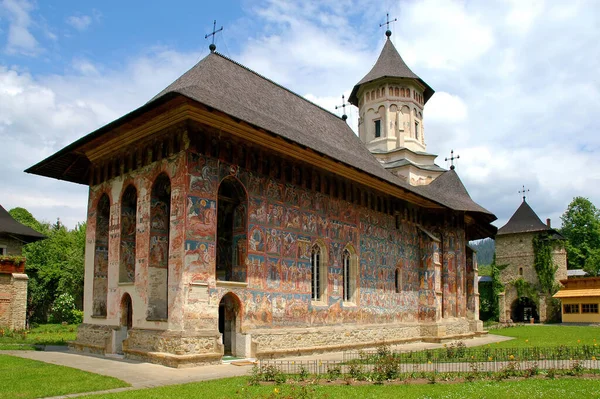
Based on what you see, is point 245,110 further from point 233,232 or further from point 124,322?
point 124,322

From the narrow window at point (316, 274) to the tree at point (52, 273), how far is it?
2145cm

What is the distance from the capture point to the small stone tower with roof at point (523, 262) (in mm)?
46156

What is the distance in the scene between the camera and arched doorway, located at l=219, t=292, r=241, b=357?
1551 cm

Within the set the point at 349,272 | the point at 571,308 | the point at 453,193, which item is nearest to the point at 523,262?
the point at 571,308

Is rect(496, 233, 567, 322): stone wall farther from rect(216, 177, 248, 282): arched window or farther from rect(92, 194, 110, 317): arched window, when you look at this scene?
rect(92, 194, 110, 317): arched window

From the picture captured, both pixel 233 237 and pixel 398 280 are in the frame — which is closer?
pixel 233 237

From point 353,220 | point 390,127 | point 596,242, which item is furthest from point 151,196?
point 596,242

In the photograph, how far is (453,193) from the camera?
2933 cm

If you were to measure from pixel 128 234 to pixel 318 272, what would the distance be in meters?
6.61

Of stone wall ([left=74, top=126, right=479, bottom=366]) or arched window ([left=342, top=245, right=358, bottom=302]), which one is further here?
arched window ([left=342, top=245, right=358, bottom=302])

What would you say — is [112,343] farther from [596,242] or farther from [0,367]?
[596,242]

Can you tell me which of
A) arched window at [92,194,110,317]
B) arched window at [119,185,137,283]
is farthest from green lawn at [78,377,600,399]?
arched window at [92,194,110,317]

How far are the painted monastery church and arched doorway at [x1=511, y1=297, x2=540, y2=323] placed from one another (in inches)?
1025

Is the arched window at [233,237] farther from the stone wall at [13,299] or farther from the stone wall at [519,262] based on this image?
the stone wall at [519,262]
